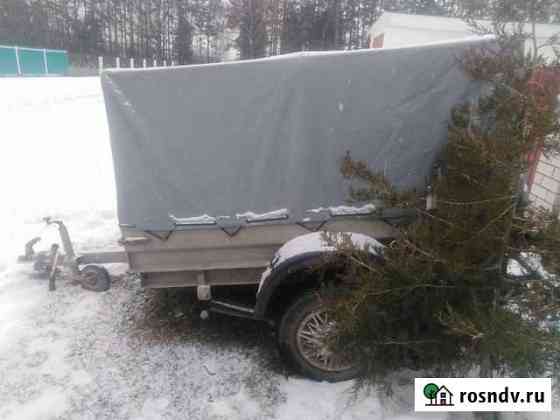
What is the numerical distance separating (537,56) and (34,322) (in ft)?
14.6

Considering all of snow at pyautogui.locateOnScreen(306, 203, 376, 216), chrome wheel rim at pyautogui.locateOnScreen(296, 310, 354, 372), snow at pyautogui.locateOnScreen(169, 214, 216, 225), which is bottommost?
chrome wheel rim at pyautogui.locateOnScreen(296, 310, 354, 372)

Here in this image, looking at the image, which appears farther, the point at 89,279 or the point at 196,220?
the point at 89,279

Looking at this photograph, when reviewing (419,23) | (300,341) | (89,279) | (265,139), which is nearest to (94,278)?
(89,279)

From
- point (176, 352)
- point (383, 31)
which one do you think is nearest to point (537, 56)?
point (176, 352)

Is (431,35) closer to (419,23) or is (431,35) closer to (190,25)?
(419,23)

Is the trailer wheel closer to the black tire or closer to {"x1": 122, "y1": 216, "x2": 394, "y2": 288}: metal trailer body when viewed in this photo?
{"x1": 122, "y1": 216, "x2": 394, "y2": 288}: metal trailer body

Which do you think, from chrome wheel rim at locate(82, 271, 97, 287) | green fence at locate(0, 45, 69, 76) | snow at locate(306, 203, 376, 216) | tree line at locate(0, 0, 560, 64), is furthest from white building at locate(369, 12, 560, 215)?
green fence at locate(0, 45, 69, 76)

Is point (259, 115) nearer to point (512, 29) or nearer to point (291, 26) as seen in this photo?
point (512, 29)

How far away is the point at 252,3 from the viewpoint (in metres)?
33.9

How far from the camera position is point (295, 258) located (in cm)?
269
